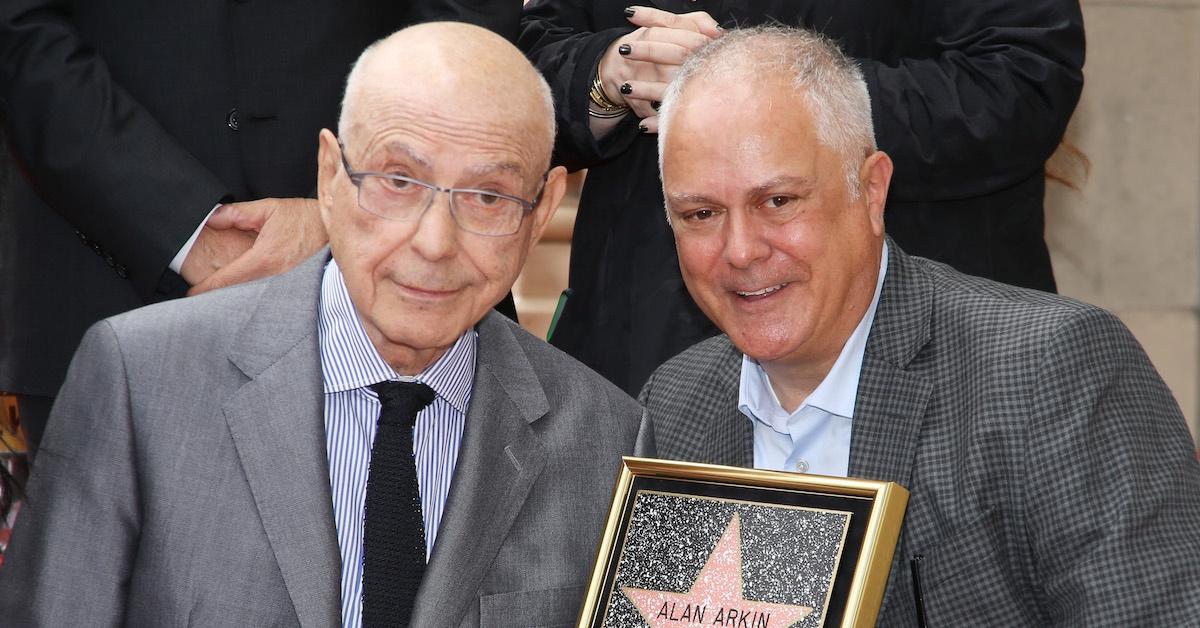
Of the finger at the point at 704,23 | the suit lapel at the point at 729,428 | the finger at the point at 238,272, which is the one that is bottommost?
the suit lapel at the point at 729,428

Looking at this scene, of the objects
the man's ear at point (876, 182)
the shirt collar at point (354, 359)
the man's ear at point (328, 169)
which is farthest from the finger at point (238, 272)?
the man's ear at point (876, 182)

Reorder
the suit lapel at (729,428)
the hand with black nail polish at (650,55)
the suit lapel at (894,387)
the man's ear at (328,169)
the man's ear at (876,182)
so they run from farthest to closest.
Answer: the hand with black nail polish at (650,55) → the suit lapel at (729,428) → the man's ear at (876,182) → the suit lapel at (894,387) → the man's ear at (328,169)

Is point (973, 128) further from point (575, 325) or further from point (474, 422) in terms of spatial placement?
point (474, 422)

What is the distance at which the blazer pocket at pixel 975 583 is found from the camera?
3.18 meters

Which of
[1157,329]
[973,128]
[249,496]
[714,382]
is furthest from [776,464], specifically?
[1157,329]

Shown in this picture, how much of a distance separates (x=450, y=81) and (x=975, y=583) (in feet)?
4.83

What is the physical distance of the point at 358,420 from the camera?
320cm

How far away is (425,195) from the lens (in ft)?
10.1

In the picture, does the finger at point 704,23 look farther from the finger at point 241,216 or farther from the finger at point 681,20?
the finger at point 241,216

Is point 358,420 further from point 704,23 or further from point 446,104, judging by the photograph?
point 704,23

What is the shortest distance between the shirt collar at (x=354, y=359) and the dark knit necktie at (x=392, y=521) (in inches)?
2.1

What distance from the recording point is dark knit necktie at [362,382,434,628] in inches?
119

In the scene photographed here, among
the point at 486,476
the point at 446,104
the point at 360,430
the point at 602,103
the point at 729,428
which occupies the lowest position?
the point at 729,428

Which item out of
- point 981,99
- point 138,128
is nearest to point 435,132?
point 138,128
